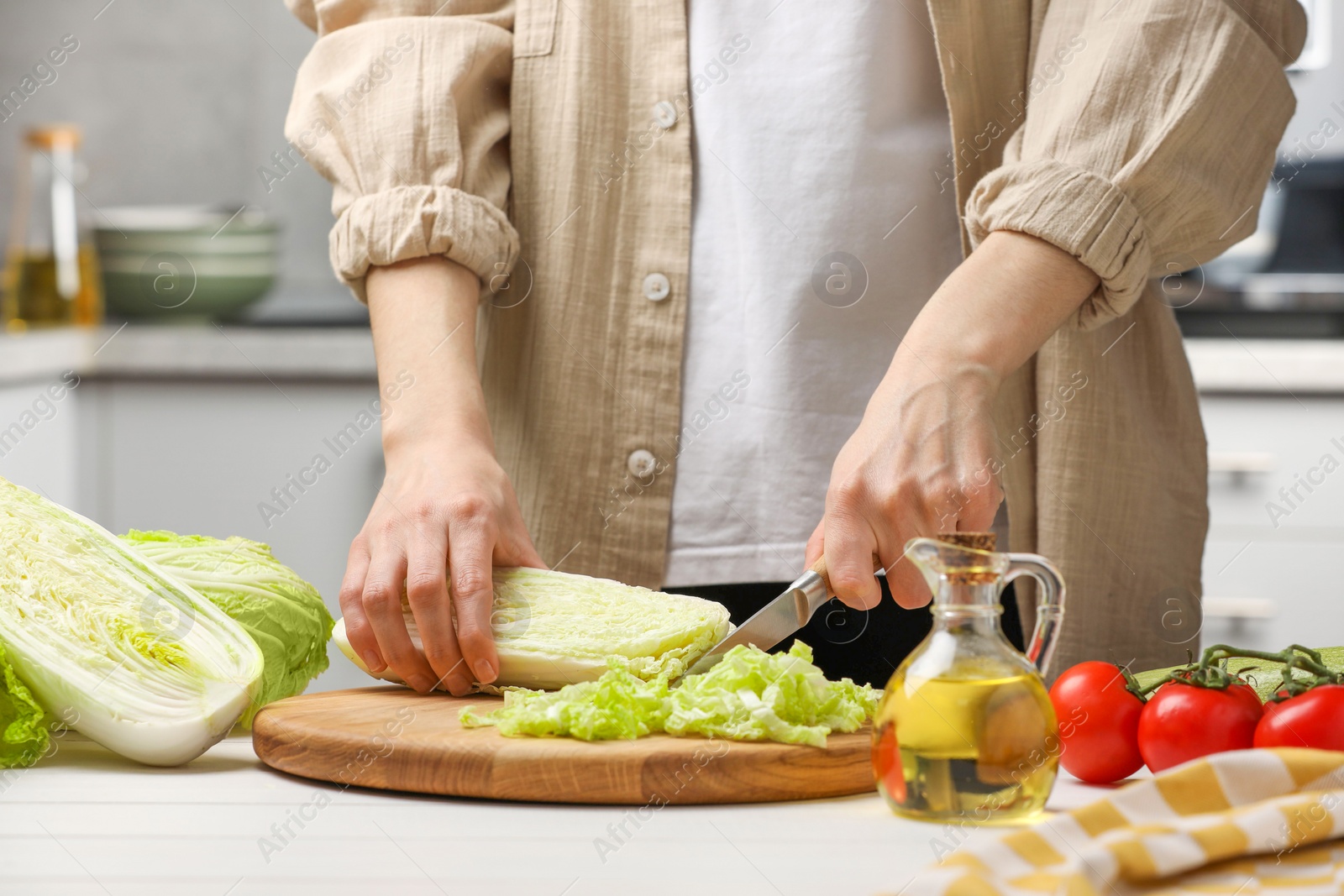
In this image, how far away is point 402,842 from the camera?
0.66 m

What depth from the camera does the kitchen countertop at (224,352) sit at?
221 cm

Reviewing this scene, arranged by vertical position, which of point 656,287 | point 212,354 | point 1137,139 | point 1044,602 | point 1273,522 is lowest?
point 1273,522

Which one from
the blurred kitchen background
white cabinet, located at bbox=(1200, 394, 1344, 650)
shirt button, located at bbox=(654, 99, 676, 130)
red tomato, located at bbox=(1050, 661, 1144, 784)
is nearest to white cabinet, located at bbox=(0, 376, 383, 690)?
the blurred kitchen background

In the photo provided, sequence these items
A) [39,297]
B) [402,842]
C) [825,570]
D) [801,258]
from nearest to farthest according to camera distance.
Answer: [402,842] < [825,570] < [801,258] < [39,297]

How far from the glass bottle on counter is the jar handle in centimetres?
238

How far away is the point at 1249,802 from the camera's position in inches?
24.3

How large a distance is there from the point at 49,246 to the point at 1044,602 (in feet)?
8.61

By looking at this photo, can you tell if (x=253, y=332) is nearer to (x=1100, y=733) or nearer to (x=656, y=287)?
(x=656, y=287)

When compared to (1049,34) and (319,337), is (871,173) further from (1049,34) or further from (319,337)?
(319,337)

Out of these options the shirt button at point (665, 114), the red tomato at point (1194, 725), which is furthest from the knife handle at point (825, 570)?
the shirt button at point (665, 114)

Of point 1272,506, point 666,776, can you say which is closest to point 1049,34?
point 666,776

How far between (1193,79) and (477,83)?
627 mm

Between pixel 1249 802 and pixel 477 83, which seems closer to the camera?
pixel 1249 802

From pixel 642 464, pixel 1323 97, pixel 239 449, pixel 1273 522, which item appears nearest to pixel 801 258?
pixel 642 464
